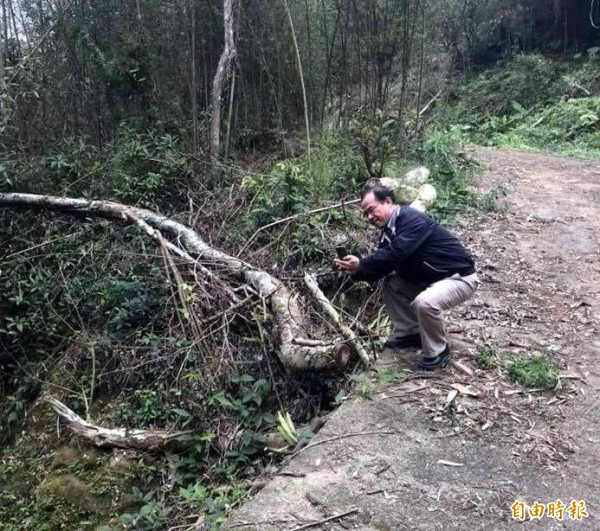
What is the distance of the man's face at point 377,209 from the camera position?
3855mm

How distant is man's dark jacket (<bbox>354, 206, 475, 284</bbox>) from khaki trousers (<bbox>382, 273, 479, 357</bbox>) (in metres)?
0.08

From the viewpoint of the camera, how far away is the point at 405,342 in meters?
4.21

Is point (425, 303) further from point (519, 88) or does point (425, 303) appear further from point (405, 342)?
point (519, 88)

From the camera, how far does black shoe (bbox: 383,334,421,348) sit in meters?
4.20

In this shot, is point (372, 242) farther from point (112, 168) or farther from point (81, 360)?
point (112, 168)

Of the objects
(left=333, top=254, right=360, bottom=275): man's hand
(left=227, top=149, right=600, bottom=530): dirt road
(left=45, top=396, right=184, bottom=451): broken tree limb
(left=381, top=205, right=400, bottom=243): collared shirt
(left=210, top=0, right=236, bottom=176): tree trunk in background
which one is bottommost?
(left=45, top=396, right=184, bottom=451): broken tree limb

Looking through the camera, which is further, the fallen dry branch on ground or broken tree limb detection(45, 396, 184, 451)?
broken tree limb detection(45, 396, 184, 451)

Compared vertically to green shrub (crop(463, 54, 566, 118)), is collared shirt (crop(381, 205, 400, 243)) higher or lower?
higher

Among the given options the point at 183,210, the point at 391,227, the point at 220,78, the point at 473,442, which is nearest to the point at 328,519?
the point at 473,442

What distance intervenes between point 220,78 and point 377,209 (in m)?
4.26

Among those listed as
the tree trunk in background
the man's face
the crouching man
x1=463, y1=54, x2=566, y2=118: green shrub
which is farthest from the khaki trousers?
x1=463, y1=54, x2=566, y2=118: green shrub

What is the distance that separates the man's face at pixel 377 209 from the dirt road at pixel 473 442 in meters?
0.98

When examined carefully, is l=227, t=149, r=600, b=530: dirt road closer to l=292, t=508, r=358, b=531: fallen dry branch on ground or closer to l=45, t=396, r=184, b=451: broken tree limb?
l=292, t=508, r=358, b=531: fallen dry branch on ground

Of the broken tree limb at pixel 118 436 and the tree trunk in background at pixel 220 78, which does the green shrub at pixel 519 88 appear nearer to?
the tree trunk in background at pixel 220 78
